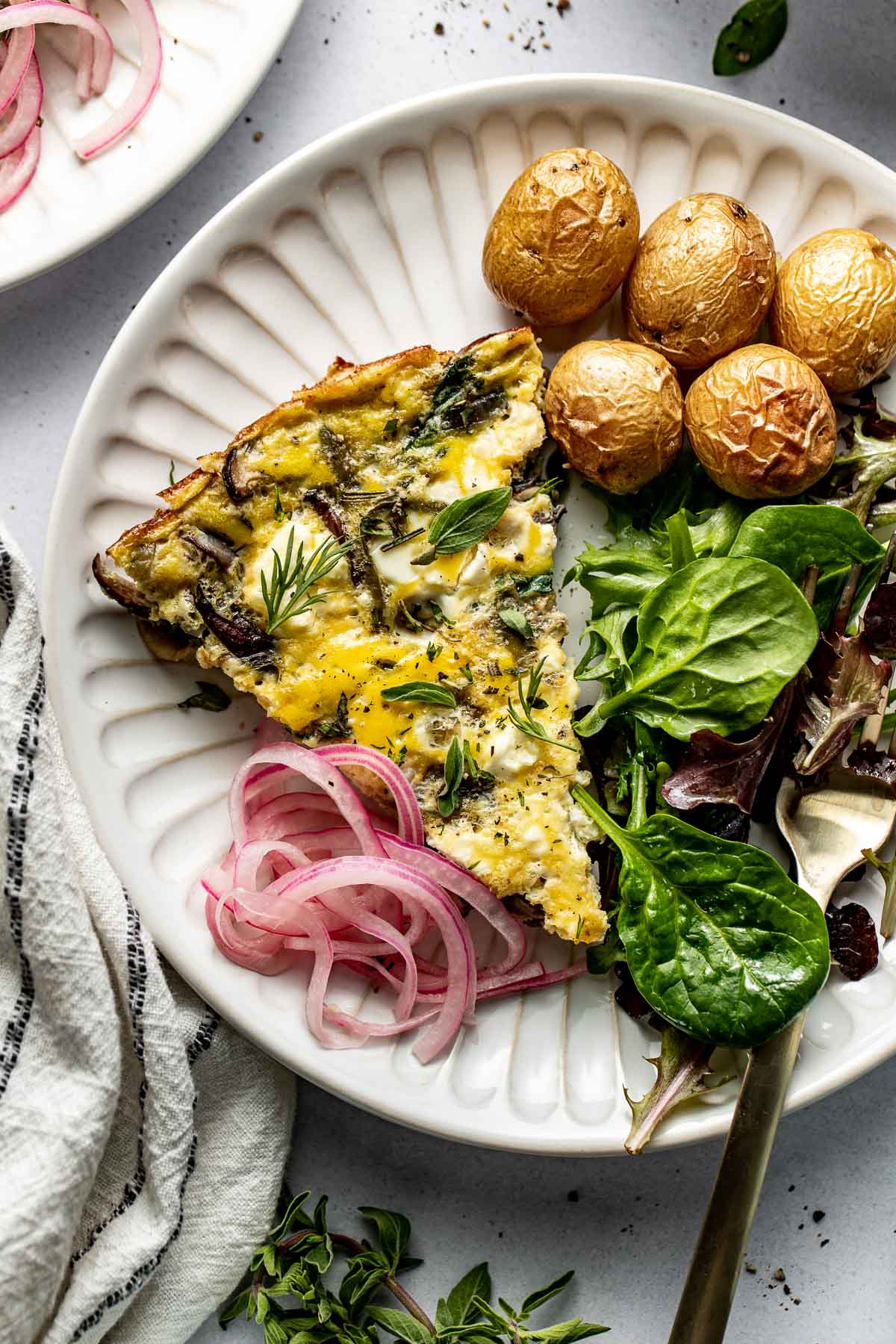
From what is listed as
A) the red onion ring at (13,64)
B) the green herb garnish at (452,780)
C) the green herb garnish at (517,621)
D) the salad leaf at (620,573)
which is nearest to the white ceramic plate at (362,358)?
the salad leaf at (620,573)

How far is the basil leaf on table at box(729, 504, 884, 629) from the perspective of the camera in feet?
7.31

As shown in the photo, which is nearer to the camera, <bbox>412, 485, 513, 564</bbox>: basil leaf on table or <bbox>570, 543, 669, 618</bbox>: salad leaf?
<bbox>412, 485, 513, 564</bbox>: basil leaf on table

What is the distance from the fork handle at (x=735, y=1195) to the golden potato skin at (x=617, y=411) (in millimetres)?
1181

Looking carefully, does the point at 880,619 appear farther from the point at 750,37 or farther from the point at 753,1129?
the point at 750,37

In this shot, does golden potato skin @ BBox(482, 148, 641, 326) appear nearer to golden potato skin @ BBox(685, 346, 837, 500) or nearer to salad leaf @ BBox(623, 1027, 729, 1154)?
golden potato skin @ BBox(685, 346, 837, 500)

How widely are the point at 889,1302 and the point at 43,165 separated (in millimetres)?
3281

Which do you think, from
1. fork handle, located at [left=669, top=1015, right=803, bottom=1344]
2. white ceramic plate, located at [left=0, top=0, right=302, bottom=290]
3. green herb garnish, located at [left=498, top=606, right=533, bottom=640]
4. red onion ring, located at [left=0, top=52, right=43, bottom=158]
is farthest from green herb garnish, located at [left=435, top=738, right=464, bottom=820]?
red onion ring, located at [left=0, top=52, right=43, bottom=158]

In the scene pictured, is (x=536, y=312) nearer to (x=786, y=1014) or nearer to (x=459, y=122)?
(x=459, y=122)

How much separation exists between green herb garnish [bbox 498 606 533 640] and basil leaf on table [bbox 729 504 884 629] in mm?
441

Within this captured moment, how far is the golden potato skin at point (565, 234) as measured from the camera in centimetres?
227

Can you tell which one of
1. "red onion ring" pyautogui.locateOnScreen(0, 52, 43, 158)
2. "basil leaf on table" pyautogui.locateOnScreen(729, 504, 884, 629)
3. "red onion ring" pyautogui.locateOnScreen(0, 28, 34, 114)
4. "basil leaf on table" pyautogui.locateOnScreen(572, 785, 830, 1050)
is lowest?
"basil leaf on table" pyautogui.locateOnScreen(572, 785, 830, 1050)

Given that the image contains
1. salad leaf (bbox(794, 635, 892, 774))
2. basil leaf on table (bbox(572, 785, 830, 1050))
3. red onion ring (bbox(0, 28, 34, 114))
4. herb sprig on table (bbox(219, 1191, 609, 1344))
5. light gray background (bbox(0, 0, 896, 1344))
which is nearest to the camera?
basil leaf on table (bbox(572, 785, 830, 1050))

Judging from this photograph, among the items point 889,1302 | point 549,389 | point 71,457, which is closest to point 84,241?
point 71,457

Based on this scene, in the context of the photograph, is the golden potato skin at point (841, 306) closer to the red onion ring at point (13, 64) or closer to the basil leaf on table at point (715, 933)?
the basil leaf on table at point (715, 933)
